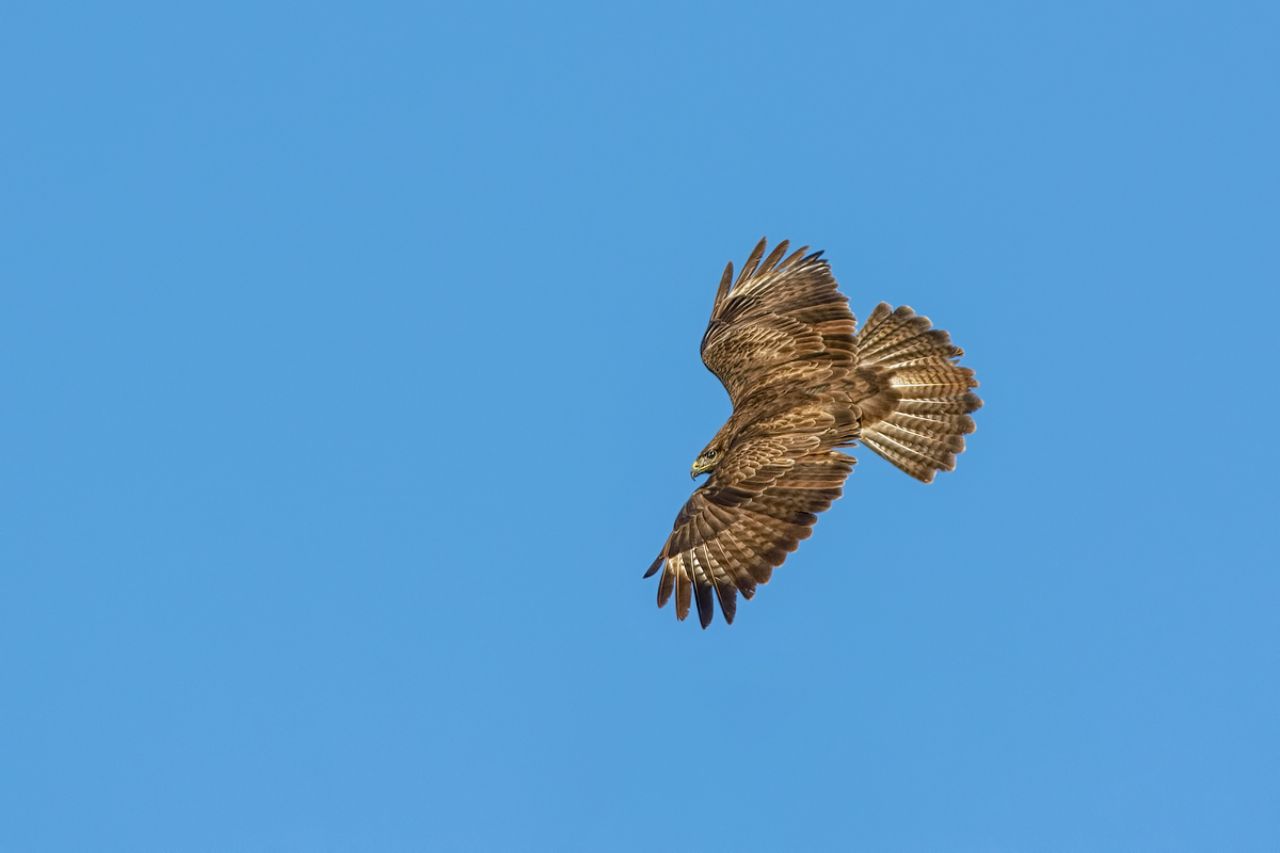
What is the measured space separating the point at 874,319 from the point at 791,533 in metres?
4.55

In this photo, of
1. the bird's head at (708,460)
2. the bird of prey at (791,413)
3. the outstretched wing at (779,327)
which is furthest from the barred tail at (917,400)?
the bird's head at (708,460)

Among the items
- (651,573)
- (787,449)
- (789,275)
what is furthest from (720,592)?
(789,275)

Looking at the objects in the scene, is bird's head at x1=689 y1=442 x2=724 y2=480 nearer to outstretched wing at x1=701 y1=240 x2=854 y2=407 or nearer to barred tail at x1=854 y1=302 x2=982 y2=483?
outstretched wing at x1=701 y1=240 x2=854 y2=407

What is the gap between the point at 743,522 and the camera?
59.8 ft

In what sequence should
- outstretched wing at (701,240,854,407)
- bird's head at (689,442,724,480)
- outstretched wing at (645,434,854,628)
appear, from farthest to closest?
outstretched wing at (701,240,854,407) → bird's head at (689,442,724,480) → outstretched wing at (645,434,854,628)

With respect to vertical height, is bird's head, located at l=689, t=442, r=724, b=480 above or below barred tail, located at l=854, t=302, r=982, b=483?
below

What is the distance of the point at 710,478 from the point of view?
1892 centimetres

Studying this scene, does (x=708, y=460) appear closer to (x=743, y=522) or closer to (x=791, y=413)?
(x=791, y=413)

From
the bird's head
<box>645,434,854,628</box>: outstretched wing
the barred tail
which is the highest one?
the barred tail

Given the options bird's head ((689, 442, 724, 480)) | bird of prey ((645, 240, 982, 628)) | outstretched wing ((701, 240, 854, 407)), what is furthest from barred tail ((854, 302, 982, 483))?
bird's head ((689, 442, 724, 480))

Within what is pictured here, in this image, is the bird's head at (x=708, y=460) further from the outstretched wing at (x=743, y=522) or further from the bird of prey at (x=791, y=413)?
the outstretched wing at (x=743, y=522)

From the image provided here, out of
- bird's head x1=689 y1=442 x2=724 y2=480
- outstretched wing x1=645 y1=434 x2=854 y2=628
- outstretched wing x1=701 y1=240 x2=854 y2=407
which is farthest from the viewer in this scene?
outstretched wing x1=701 y1=240 x2=854 y2=407

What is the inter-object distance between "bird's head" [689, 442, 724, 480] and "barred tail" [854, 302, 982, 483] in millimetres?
2417

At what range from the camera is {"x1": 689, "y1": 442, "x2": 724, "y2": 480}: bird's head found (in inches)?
778
